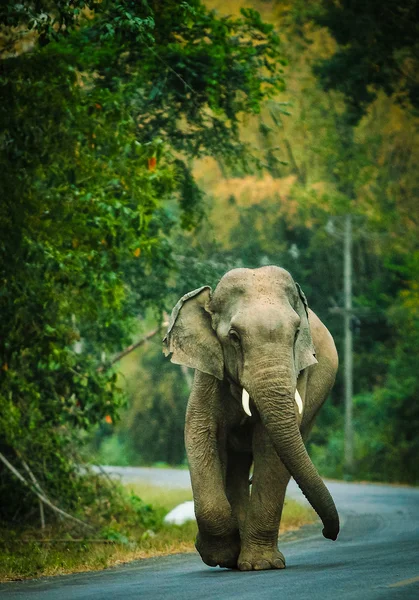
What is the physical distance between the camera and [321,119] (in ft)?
157

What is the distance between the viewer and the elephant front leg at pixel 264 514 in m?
10.9

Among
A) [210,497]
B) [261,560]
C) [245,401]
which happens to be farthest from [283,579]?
[245,401]

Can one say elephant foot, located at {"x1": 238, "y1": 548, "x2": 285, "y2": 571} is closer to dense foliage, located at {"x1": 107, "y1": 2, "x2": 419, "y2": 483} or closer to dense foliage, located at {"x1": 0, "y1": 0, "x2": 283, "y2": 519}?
dense foliage, located at {"x1": 0, "y1": 0, "x2": 283, "y2": 519}

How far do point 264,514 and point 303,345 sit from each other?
5.25ft

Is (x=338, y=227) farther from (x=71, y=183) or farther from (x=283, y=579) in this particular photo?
(x=283, y=579)

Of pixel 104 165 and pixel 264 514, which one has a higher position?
pixel 264 514

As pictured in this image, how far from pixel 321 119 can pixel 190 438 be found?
1493 inches

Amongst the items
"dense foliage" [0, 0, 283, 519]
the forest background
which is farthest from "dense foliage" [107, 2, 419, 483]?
"dense foliage" [0, 0, 283, 519]

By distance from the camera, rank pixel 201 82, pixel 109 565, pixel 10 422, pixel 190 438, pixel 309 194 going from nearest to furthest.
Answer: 1. pixel 190 438
2. pixel 109 565
3. pixel 10 422
4. pixel 201 82
5. pixel 309 194

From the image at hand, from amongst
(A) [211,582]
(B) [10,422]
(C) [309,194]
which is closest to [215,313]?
(A) [211,582]

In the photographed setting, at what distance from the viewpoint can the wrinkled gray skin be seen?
10.3 m

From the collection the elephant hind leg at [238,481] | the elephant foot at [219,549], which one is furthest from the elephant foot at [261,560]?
the elephant hind leg at [238,481]

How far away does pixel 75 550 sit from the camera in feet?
44.8

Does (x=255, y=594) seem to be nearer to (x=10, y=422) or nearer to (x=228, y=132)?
(x=10, y=422)
